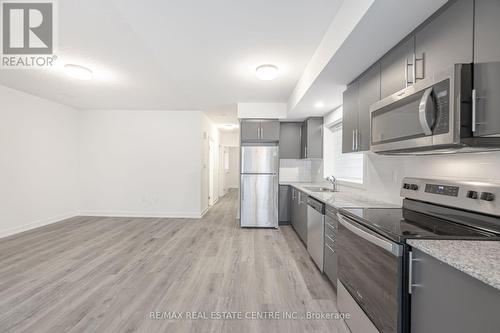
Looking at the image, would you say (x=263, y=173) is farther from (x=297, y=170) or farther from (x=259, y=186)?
(x=297, y=170)

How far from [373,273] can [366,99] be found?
1642mm

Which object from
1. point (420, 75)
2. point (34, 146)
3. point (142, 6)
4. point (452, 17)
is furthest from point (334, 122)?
point (34, 146)

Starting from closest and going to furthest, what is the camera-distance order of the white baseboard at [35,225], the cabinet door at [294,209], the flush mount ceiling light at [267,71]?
1. the flush mount ceiling light at [267,71]
2. the white baseboard at [35,225]
3. the cabinet door at [294,209]

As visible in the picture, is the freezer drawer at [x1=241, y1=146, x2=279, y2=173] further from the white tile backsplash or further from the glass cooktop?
the glass cooktop

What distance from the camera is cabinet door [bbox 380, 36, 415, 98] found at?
168cm

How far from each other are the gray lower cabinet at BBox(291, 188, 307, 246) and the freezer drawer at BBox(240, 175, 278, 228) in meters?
0.40

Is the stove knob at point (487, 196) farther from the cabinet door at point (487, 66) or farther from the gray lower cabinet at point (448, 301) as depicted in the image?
the gray lower cabinet at point (448, 301)

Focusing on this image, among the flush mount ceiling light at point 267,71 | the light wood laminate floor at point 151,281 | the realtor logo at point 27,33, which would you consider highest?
the realtor logo at point 27,33

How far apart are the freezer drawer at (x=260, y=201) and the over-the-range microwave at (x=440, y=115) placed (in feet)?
10.6

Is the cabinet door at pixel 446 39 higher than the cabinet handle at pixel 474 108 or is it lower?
higher

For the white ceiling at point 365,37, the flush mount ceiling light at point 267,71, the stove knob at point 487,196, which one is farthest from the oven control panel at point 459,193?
the flush mount ceiling light at point 267,71

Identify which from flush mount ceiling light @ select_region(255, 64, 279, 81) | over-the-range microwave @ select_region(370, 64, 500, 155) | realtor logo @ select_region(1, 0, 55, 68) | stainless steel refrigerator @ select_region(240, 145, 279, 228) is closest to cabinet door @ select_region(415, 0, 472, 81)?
over-the-range microwave @ select_region(370, 64, 500, 155)

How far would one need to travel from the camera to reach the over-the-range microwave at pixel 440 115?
44.7 inches

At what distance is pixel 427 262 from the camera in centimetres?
106
